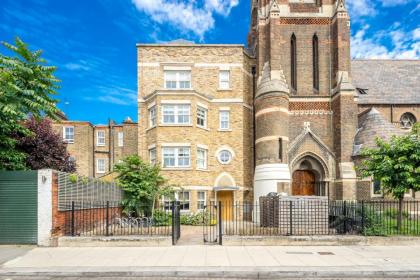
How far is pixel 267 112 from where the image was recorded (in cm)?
2030

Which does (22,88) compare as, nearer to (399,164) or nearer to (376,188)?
(399,164)

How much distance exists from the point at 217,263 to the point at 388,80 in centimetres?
2567

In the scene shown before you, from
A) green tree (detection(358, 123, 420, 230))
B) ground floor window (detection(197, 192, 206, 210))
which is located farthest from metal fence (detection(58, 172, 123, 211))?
green tree (detection(358, 123, 420, 230))

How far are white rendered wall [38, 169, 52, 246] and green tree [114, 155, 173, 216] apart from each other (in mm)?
6240

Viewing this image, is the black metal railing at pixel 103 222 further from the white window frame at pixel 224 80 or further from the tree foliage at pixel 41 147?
the white window frame at pixel 224 80

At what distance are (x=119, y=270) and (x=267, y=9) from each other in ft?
71.5

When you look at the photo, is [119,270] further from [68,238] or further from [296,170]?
[296,170]

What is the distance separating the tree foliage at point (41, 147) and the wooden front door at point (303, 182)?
53.9ft

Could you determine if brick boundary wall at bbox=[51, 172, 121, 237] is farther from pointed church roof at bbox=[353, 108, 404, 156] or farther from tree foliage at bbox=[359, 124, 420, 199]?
pointed church roof at bbox=[353, 108, 404, 156]

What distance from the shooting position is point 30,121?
662 inches

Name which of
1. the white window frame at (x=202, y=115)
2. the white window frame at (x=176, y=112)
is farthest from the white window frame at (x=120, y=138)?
the white window frame at (x=202, y=115)

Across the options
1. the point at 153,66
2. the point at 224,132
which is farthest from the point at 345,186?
the point at 153,66

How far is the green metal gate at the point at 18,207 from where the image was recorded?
10.5m

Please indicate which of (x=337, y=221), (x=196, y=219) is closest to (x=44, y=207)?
(x=196, y=219)
